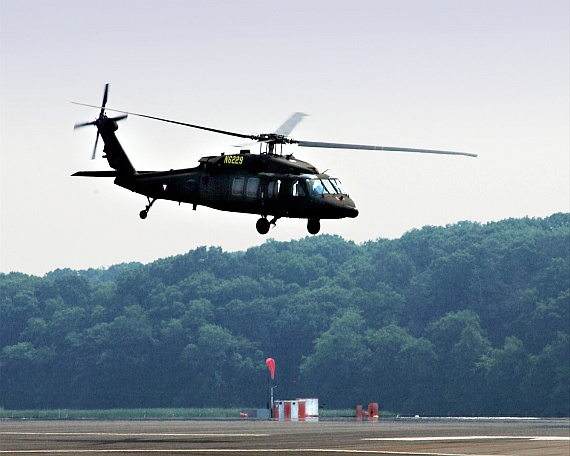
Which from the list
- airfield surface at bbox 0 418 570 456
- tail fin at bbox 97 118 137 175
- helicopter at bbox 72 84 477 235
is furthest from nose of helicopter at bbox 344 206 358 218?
tail fin at bbox 97 118 137 175

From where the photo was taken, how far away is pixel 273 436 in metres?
85.4

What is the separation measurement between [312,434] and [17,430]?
2356 cm

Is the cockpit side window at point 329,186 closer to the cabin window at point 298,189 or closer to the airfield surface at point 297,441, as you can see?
the cabin window at point 298,189

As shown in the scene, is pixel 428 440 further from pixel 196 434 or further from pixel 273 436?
pixel 196 434

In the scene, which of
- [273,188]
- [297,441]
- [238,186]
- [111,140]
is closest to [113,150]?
[111,140]

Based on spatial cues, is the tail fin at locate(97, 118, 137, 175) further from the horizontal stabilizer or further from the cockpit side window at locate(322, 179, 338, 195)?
the cockpit side window at locate(322, 179, 338, 195)

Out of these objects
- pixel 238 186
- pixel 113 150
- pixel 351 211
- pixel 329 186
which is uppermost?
pixel 113 150

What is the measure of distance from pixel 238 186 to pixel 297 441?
17060 mm

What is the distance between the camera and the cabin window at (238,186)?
70500 millimetres

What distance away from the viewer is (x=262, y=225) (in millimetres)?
68625

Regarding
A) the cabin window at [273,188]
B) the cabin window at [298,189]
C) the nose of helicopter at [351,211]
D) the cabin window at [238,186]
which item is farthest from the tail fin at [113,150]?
the nose of helicopter at [351,211]

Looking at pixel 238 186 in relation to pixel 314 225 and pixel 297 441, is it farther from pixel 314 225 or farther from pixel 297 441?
pixel 297 441

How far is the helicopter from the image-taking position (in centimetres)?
6781

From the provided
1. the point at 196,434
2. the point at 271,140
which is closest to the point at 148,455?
the point at 271,140
